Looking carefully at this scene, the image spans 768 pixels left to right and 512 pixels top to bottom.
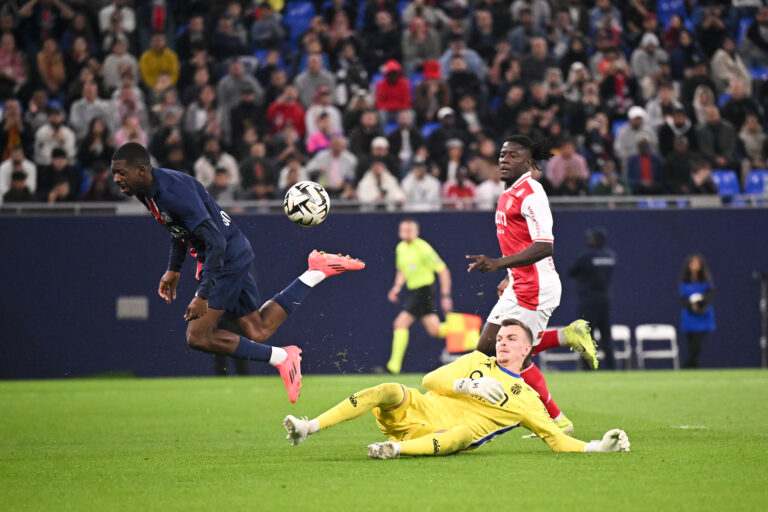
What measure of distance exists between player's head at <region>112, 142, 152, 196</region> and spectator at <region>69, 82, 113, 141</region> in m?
10.8

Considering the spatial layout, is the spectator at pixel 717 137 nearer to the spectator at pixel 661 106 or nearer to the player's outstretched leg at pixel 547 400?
the spectator at pixel 661 106

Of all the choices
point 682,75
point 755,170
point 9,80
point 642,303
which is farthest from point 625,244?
point 9,80

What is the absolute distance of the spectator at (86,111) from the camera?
1911 cm

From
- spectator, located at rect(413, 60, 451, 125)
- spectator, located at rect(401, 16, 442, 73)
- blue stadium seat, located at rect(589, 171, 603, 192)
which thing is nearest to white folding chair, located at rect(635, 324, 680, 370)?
blue stadium seat, located at rect(589, 171, 603, 192)

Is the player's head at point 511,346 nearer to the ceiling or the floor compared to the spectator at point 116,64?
nearer to the floor

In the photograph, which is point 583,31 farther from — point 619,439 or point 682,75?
point 619,439

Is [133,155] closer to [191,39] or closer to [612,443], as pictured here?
[612,443]

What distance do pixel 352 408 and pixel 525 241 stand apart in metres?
2.30

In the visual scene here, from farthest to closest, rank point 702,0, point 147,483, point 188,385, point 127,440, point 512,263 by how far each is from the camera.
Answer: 1. point 702,0
2. point 188,385
3. point 127,440
4. point 512,263
5. point 147,483

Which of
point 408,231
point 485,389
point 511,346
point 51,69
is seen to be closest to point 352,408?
point 485,389

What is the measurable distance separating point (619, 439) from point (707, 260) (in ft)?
39.5

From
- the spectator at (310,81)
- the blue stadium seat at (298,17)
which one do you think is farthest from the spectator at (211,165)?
the blue stadium seat at (298,17)

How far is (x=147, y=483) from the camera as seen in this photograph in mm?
6887

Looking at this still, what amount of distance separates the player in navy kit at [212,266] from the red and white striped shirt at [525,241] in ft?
4.94
